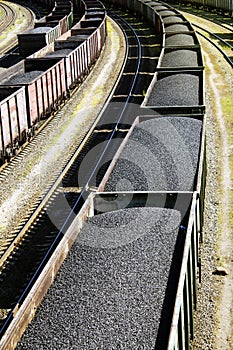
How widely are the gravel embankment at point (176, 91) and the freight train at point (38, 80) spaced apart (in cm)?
445

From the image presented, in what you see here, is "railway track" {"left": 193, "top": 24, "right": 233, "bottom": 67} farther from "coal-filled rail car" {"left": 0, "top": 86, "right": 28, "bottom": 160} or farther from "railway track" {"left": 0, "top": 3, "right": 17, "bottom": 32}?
"railway track" {"left": 0, "top": 3, "right": 17, "bottom": 32}

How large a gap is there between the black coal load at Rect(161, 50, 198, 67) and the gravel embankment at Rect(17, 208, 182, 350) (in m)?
15.4

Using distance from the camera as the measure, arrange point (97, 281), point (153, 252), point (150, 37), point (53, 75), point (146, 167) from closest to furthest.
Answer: point (97, 281) → point (153, 252) → point (146, 167) → point (53, 75) → point (150, 37)

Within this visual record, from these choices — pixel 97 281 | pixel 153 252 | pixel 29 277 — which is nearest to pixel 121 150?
pixel 29 277

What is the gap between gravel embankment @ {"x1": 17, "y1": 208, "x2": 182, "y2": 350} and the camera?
8.16 metres

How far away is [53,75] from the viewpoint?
24.1 m

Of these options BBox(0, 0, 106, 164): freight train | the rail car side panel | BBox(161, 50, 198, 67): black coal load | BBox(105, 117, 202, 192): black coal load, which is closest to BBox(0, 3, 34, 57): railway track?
BBox(0, 0, 106, 164): freight train

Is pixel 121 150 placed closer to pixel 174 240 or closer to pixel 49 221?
pixel 49 221

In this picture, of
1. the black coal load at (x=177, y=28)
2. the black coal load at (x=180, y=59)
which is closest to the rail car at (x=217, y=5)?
the black coal load at (x=177, y=28)

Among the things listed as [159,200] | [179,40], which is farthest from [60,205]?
[179,40]

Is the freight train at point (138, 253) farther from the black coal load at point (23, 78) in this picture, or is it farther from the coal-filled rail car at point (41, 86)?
the black coal load at point (23, 78)

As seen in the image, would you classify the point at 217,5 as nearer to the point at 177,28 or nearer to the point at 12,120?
the point at 177,28

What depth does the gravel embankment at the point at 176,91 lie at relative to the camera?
19.8 meters

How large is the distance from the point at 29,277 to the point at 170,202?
11.8 ft
